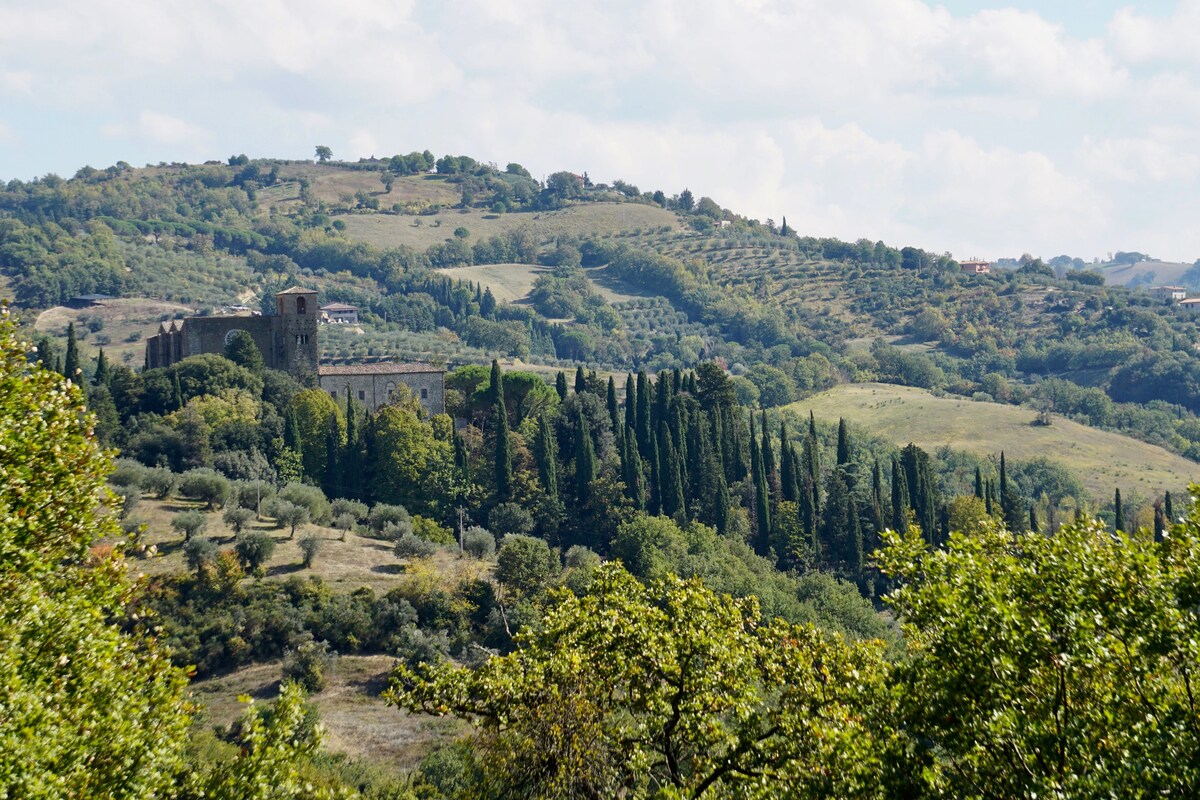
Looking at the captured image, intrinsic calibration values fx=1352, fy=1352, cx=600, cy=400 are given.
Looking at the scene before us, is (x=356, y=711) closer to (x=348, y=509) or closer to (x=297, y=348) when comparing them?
(x=348, y=509)

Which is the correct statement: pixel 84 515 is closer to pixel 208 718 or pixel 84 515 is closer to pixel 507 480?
pixel 208 718

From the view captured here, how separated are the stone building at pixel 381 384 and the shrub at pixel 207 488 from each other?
1935 cm

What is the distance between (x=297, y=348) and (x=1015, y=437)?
66.8 metres

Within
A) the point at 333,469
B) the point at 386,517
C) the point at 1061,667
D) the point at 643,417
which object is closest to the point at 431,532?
the point at 386,517

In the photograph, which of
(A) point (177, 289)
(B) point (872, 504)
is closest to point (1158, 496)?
(B) point (872, 504)

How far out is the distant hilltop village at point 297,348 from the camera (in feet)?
261

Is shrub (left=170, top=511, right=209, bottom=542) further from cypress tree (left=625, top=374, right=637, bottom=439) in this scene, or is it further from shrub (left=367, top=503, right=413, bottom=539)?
cypress tree (left=625, top=374, right=637, bottom=439)

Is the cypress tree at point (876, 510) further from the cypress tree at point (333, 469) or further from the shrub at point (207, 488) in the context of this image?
the shrub at point (207, 488)

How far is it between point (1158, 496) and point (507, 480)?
56.7 meters

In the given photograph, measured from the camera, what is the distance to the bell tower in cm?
8006

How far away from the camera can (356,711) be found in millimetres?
44000

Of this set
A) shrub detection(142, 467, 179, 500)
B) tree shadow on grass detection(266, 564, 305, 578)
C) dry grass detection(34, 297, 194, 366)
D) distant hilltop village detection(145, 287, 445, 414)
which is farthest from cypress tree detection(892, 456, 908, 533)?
dry grass detection(34, 297, 194, 366)

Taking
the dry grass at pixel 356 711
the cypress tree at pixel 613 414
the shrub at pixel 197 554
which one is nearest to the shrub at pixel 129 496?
the shrub at pixel 197 554

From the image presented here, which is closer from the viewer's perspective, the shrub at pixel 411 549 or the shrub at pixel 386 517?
the shrub at pixel 411 549
